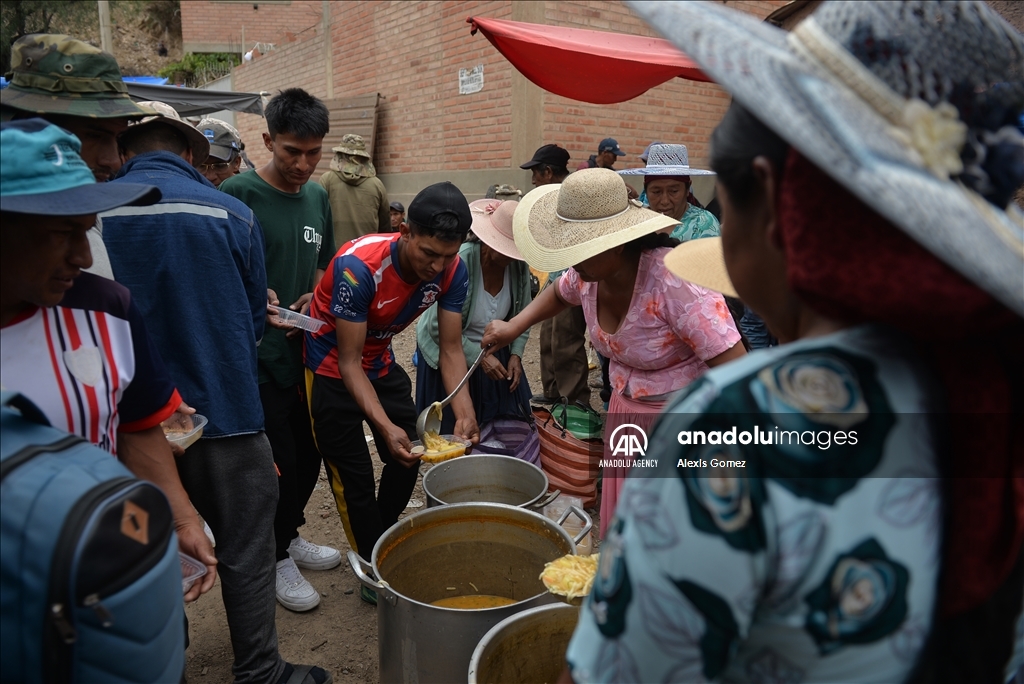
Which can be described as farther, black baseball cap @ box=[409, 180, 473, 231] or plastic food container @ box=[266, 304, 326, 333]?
plastic food container @ box=[266, 304, 326, 333]

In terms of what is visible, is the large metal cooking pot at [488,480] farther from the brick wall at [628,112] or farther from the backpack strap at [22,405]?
the brick wall at [628,112]

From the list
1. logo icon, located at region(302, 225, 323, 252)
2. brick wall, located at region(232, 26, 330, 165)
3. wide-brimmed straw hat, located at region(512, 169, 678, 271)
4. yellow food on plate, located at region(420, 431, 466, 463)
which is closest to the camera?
wide-brimmed straw hat, located at region(512, 169, 678, 271)

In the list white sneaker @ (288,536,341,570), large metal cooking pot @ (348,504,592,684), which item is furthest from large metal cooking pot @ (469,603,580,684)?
white sneaker @ (288,536,341,570)

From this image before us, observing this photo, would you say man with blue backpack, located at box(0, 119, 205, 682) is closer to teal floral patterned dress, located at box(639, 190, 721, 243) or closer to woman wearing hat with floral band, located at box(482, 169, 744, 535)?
woman wearing hat with floral band, located at box(482, 169, 744, 535)

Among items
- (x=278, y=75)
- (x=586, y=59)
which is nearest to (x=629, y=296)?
(x=586, y=59)

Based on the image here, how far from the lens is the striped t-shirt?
1.24 m

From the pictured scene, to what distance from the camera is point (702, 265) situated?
1685 mm

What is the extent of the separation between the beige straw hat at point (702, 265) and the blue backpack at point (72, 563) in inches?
50.1

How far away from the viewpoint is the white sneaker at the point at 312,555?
3.47 m

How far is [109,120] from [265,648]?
6.08ft

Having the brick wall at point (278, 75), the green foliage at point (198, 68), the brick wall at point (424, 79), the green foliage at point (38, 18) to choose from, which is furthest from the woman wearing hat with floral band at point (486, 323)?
the green foliage at point (198, 68)

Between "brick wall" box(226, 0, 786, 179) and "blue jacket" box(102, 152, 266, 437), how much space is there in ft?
19.7

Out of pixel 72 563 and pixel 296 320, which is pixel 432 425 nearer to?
pixel 296 320

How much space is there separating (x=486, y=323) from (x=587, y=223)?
147cm
